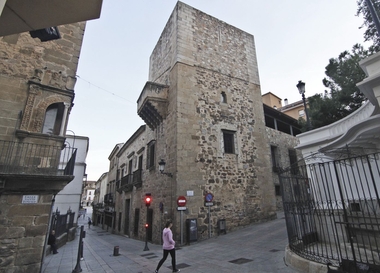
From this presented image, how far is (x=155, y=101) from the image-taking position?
1145cm

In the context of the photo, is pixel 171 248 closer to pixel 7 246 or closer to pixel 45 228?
pixel 45 228

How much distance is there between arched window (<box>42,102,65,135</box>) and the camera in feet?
21.1

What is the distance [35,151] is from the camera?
585 centimetres

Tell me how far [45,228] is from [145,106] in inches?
302

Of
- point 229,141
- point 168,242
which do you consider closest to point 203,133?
point 229,141

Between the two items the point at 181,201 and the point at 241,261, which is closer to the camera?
the point at 241,261

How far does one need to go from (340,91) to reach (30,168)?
14968 mm

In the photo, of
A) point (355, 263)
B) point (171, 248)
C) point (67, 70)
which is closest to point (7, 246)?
point (171, 248)

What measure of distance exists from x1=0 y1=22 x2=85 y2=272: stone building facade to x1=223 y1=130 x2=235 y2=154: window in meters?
7.62

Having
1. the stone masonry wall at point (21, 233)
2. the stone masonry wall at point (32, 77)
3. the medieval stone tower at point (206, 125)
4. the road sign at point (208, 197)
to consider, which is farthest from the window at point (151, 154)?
the stone masonry wall at point (21, 233)

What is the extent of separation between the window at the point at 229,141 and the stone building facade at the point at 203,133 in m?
0.06

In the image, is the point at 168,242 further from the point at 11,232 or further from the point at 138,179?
the point at 138,179

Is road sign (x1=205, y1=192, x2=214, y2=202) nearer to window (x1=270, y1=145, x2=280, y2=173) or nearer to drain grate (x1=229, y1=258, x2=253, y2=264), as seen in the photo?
drain grate (x1=229, y1=258, x2=253, y2=264)

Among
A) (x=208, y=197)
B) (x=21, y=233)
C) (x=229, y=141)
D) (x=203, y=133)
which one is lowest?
(x=21, y=233)
